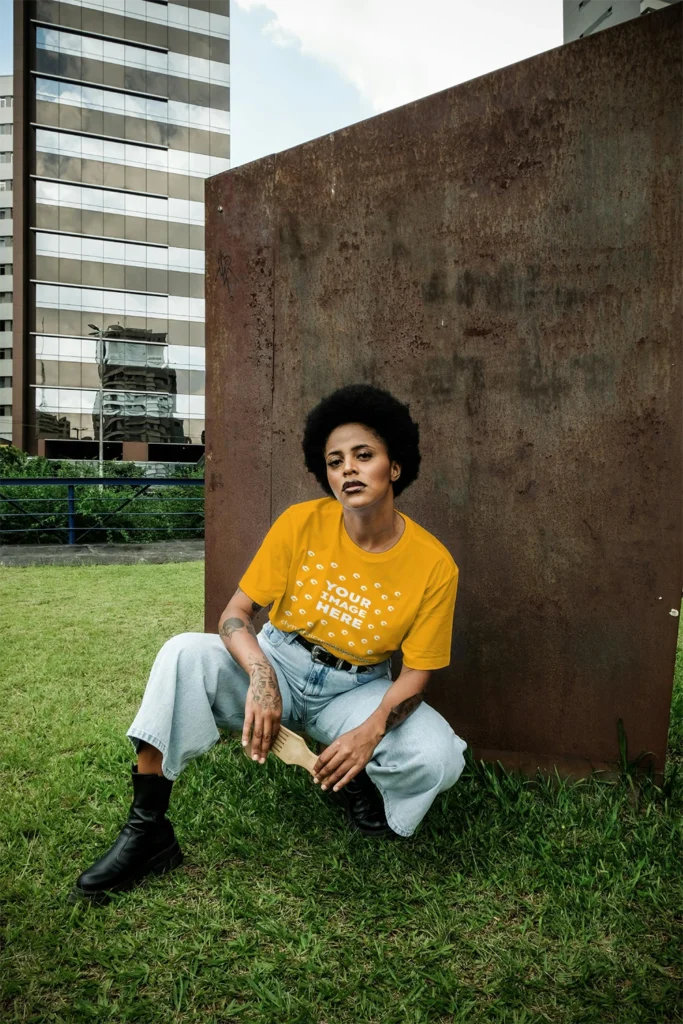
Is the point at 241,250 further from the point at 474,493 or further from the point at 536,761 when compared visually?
the point at 536,761

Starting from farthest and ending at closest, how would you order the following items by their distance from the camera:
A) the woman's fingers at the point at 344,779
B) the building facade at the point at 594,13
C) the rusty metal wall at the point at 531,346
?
the building facade at the point at 594,13
the rusty metal wall at the point at 531,346
the woman's fingers at the point at 344,779

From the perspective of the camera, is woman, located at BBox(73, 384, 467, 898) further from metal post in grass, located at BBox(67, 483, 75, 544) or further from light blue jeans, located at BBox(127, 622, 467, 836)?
metal post in grass, located at BBox(67, 483, 75, 544)

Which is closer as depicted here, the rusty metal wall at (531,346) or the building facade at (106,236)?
the rusty metal wall at (531,346)

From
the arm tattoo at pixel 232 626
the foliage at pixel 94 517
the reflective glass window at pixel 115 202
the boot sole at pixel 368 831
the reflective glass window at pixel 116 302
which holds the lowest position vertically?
the boot sole at pixel 368 831

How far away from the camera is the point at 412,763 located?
6.55 feet

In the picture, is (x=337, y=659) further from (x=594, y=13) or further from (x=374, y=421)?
(x=594, y=13)

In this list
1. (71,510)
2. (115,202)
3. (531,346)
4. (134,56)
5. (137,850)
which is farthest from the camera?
(134,56)

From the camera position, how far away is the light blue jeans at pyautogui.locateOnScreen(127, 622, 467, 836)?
200 cm

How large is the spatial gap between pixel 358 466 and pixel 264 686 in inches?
29.1

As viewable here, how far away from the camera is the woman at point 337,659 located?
6.60 ft

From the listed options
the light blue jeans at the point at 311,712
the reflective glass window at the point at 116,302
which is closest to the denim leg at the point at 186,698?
the light blue jeans at the point at 311,712

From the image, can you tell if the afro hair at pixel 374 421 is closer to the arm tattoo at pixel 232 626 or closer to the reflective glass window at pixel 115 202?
the arm tattoo at pixel 232 626

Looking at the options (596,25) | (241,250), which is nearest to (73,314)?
(596,25)

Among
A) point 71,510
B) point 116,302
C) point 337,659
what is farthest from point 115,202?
point 337,659
